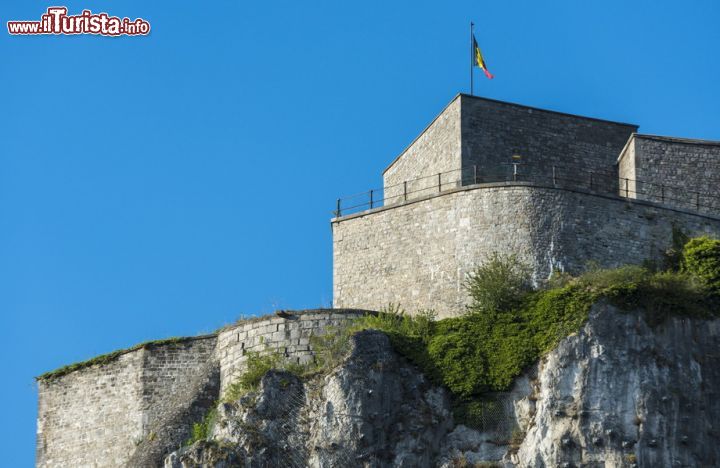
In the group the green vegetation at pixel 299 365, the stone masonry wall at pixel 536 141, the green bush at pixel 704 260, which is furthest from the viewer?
the stone masonry wall at pixel 536 141

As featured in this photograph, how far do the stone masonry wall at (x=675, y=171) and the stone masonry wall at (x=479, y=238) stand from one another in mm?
1284

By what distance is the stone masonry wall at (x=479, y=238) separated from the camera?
41250 mm

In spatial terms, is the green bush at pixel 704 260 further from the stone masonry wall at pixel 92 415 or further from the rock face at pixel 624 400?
the stone masonry wall at pixel 92 415

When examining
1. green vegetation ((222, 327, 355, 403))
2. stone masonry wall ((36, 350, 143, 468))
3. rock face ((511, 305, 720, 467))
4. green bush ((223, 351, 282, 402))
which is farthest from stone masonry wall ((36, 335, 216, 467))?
rock face ((511, 305, 720, 467))

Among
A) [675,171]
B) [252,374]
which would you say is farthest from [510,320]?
[675,171]

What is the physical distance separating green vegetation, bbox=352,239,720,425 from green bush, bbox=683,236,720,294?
0.15m

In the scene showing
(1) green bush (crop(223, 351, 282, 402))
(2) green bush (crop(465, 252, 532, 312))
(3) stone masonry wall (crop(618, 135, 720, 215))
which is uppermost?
(3) stone masonry wall (crop(618, 135, 720, 215))

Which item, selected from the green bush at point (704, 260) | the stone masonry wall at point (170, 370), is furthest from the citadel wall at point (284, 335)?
the green bush at point (704, 260)

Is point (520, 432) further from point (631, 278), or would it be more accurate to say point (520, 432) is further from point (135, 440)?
point (135, 440)

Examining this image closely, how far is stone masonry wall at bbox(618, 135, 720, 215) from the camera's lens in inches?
1754

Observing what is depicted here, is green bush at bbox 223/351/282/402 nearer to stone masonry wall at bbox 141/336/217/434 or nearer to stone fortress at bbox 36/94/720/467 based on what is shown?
stone fortress at bbox 36/94/720/467

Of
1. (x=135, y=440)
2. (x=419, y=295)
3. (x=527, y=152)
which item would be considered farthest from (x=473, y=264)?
(x=135, y=440)

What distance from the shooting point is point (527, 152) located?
147ft

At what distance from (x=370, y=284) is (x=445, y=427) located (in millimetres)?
5981
